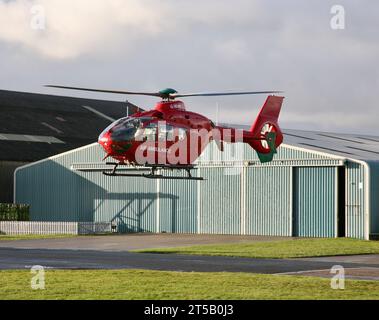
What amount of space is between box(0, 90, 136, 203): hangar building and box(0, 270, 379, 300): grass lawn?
148 feet

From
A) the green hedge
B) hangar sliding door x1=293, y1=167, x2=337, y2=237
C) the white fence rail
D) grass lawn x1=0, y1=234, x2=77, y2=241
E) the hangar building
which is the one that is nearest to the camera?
hangar sliding door x1=293, y1=167, x2=337, y2=237

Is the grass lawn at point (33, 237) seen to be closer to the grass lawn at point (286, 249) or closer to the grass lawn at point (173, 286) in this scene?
the grass lawn at point (286, 249)

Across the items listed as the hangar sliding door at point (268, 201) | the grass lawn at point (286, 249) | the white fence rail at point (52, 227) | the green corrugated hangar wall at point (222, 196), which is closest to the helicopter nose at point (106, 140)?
the grass lawn at point (286, 249)

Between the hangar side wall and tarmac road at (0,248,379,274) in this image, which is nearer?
tarmac road at (0,248,379,274)

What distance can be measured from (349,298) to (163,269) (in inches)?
391

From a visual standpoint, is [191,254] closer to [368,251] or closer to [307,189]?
[368,251]

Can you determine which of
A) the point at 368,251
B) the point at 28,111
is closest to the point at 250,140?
the point at 368,251

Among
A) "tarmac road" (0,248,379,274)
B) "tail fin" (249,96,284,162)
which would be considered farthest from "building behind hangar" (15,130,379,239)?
"tarmac road" (0,248,379,274)

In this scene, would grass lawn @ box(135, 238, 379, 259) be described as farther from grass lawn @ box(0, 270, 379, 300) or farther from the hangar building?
the hangar building

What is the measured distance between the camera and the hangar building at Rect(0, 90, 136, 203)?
74.2 metres

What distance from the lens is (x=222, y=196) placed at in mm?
56719

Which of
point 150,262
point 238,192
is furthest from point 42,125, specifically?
point 150,262

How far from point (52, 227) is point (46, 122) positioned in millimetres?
28285

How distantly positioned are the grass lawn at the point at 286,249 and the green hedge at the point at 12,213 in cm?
2115
